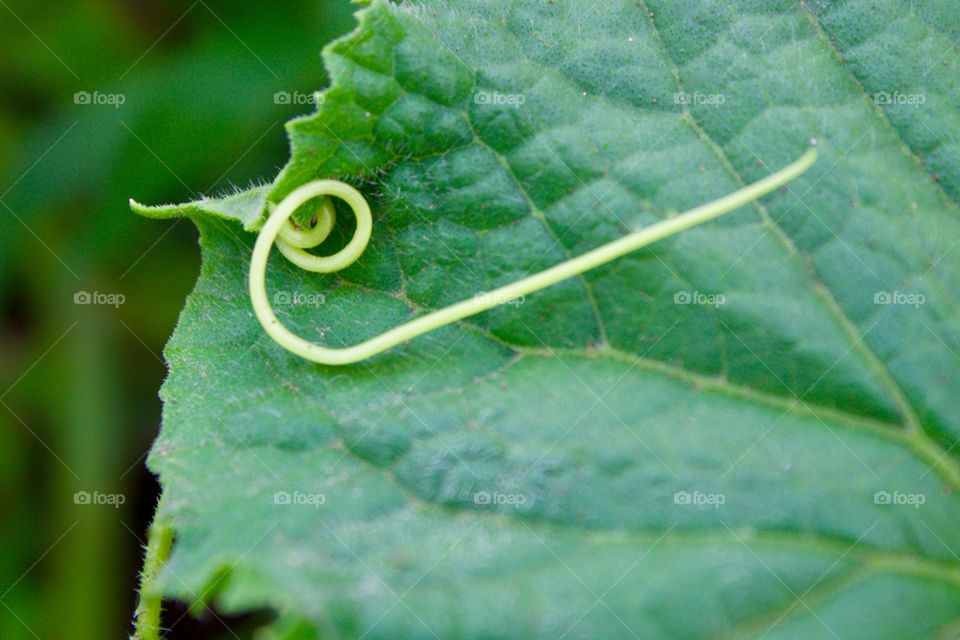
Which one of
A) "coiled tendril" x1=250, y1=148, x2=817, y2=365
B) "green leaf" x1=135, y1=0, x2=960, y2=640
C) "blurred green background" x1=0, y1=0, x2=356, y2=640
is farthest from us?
"blurred green background" x1=0, y1=0, x2=356, y2=640

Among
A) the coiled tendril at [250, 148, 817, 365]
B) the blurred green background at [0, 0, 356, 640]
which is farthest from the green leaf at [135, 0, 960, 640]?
the blurred green background at [0, 0, 356, 640]

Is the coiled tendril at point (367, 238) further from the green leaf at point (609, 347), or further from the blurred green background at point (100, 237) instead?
the blurred green background at point (100, 237)

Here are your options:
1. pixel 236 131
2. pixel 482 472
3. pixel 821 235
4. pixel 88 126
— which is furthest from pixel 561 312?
pixel 88 126

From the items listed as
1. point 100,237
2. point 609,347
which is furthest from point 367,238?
point 100,237

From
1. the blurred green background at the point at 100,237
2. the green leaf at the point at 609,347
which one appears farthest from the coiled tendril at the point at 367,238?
the blurred green background at the point at 100,237

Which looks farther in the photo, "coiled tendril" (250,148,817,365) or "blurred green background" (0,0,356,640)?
"blurred green background" (0,0,356,640)

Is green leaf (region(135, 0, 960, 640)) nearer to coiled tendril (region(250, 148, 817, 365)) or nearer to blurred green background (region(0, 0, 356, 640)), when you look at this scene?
coiled tendril (region(250, 148, 817, 365))
